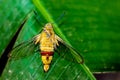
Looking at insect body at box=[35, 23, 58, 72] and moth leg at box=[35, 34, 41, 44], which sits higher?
moth leg at box=[35, 34, 41, 44]

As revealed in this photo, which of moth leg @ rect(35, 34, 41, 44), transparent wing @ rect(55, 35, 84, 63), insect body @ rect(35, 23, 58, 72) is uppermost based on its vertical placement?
moth leg @ rect(35, 34, 41, 44)

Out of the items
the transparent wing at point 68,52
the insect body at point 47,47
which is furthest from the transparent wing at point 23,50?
the transparent wing at point 68,52

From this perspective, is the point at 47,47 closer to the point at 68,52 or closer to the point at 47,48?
the point at 47,48

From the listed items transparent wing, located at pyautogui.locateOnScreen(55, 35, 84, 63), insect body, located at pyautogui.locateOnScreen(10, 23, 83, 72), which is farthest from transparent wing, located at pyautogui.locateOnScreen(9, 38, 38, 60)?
transparent wing, located at pyautogui.locateOnScreen(55, 35, 84, 63)

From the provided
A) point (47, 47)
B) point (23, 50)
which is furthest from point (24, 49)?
point (47, 47)

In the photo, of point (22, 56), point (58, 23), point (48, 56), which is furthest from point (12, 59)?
point (58, 23)

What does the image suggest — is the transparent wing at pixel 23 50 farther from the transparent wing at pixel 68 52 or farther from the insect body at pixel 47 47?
the transparent wing at pixel 68 52

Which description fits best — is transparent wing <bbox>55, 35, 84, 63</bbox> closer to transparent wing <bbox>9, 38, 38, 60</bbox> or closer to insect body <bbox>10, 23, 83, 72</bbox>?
insect body <bbox>10, 23, 83, 72</bbox>

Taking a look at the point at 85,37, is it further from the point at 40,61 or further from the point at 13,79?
the point at 13,79
